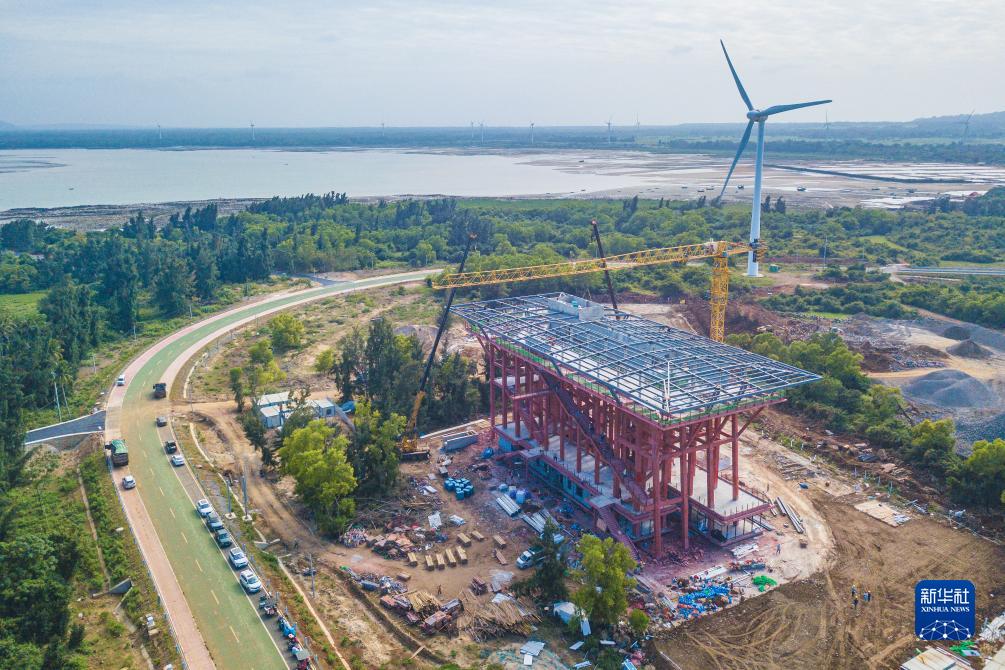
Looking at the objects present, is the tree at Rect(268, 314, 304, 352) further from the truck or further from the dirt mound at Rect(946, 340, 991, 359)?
the dirt mound at Rect(946, 340, 991, 359)

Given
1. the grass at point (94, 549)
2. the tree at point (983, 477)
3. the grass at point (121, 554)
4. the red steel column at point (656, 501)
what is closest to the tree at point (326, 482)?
the grass at point (121, 554)

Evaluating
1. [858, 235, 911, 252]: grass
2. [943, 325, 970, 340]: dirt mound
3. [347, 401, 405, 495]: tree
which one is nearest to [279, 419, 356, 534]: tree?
[347, 401, 405, 495]: tree

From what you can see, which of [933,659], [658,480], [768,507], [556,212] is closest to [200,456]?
[658,480]

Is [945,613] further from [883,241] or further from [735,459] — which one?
[883,241]

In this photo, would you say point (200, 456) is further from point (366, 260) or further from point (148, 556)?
point (366, 260)

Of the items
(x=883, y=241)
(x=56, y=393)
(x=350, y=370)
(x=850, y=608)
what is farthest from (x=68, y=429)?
(x=883, y=241)
